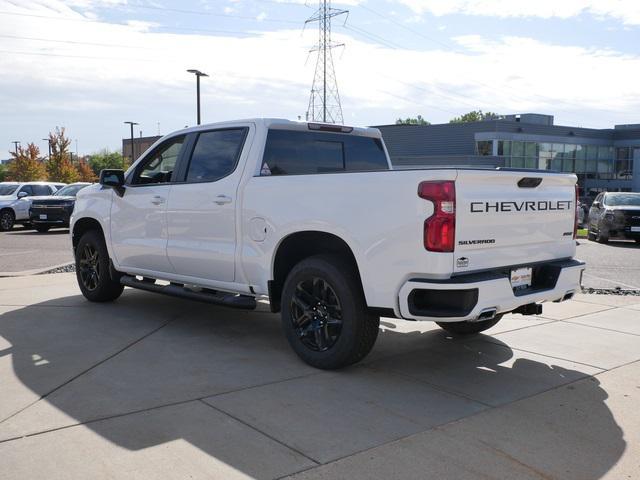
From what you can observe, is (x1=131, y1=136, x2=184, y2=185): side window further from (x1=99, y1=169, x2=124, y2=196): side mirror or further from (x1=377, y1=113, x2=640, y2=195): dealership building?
(x1=377, y1=113, x2=640, y2=195): dealership building

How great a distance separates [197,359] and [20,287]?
4.89 m

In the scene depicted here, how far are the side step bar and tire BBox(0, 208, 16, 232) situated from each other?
16.8 metres

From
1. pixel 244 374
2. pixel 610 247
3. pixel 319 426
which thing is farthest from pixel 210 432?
pixel 610 247

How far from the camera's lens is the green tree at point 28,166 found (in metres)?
54.8

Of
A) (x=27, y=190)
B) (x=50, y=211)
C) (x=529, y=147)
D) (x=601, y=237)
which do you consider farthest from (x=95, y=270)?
(x=529, y=147)

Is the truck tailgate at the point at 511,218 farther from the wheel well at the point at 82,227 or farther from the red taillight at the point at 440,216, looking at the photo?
the wheel well at the point at 82,227

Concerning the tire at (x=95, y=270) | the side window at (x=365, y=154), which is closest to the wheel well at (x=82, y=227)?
the tire at (x=95, y=270)

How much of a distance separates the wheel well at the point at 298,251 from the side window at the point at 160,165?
1872 millimetres

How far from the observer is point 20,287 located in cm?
930

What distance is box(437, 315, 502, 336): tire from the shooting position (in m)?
6.44

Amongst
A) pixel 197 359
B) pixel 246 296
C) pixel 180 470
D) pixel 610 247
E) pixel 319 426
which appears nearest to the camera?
pixel 180 470

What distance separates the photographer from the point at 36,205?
69.4 ft

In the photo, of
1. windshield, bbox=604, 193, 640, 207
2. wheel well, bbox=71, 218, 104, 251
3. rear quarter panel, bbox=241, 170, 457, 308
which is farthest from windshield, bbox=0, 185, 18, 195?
rear quarter panel, bbox=241, 170, 457, 308

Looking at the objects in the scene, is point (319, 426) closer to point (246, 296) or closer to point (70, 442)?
point (70, 442)
